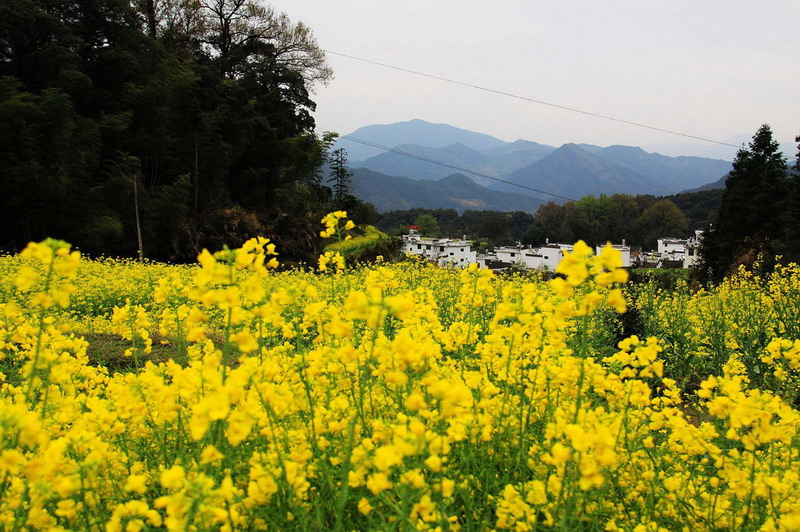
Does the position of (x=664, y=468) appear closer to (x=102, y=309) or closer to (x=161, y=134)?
(x=102, y=309)

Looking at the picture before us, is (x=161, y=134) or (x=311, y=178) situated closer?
(x=161, y=134)

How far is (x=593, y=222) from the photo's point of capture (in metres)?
74.8

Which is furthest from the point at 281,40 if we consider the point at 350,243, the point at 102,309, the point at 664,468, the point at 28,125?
the point at 664,468

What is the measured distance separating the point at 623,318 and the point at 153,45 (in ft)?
64.9

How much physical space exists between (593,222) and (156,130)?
6778 centimetres

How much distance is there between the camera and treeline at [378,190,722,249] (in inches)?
2842

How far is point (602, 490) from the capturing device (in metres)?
1.76

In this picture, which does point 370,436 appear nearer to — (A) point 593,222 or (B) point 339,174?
(B) point 339,174

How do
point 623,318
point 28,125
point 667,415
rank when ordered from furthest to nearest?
point 28,125, point 623,318, point 667,415

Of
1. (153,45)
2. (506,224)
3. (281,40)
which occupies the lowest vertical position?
(506,224)

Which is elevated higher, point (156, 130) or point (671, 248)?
point (156, 130)

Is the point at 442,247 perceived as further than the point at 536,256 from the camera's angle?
No

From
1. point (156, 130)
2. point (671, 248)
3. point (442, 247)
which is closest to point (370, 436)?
point (156, 130)

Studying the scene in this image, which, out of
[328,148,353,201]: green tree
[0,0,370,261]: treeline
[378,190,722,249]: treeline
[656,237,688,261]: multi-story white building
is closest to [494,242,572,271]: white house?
[378,190,722,249]: treeline
